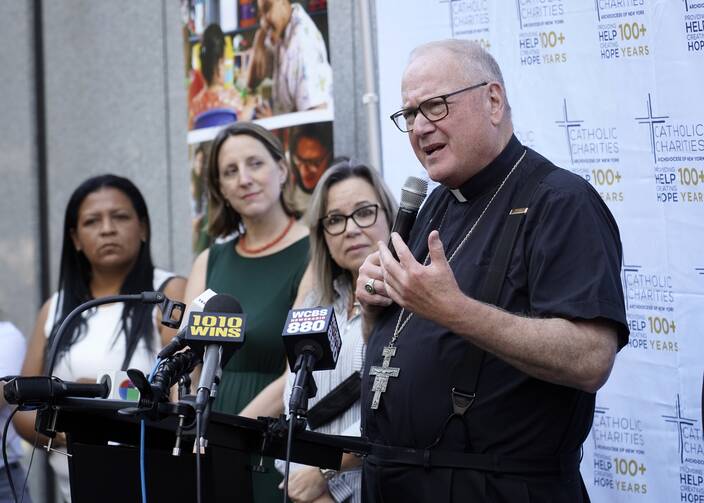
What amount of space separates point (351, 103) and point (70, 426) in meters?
3.07

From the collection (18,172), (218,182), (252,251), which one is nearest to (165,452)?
(252,251)

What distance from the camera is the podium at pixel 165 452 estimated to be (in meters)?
2.73

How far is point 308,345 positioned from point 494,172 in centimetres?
92

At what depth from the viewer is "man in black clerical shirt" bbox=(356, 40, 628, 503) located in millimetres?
2758

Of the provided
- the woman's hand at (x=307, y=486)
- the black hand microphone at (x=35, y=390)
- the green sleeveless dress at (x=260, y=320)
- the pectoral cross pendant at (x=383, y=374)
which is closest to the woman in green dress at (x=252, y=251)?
the green sleeveless dress at (x=260, y=320)

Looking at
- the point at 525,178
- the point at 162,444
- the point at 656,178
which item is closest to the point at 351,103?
the point at 656,178

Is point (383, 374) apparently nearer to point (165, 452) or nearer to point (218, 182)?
point (165, 452)

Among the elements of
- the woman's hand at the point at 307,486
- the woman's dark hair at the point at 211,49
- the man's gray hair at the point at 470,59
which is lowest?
the woman's hand at the point at 307,486

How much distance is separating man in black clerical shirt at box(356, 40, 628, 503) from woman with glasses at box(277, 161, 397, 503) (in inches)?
24.0

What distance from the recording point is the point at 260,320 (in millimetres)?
4520

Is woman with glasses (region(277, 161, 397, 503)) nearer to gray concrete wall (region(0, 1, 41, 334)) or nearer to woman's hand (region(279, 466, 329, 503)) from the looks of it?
woman's hand (region(279, 466, 329, 503))

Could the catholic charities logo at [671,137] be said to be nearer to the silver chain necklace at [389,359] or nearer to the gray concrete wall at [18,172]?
the silver chain necklace at [389,359]

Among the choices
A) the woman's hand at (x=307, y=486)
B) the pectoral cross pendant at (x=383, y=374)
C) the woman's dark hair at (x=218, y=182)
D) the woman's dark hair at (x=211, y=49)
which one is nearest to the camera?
the pectoral cross pendant at (x=383, y=374)

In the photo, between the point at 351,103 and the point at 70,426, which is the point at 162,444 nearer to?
the point at 70,426
